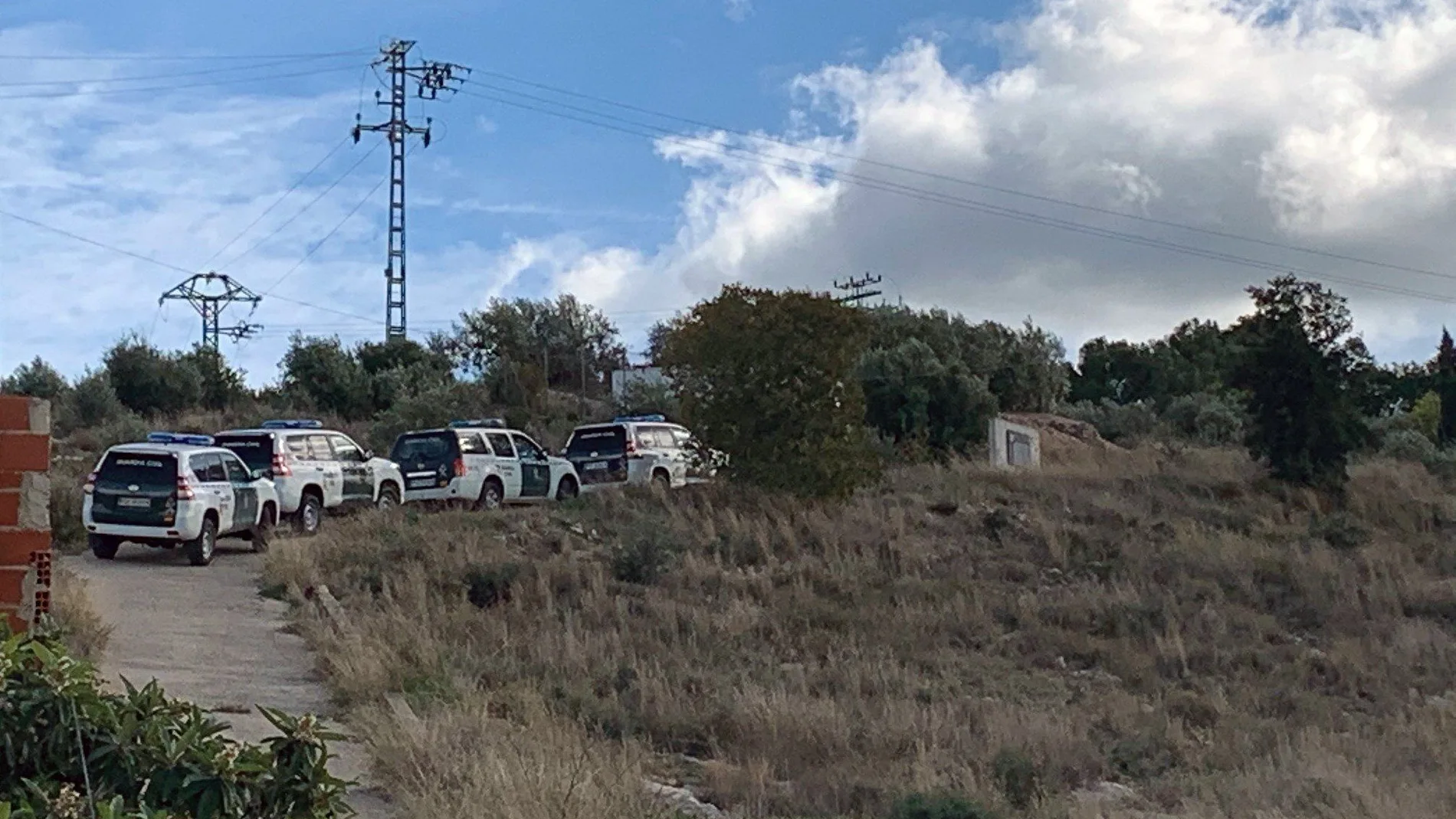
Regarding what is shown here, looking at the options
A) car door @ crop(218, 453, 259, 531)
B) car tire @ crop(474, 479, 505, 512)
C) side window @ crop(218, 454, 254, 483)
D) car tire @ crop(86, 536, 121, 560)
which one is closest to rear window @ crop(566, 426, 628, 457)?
car tire @ crop(474, 479, 505, 512)

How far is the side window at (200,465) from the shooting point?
22094 mm

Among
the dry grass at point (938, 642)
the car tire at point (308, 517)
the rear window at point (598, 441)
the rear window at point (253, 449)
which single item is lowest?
the dry grass at point (938, 642)

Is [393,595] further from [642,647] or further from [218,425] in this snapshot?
[218,425]

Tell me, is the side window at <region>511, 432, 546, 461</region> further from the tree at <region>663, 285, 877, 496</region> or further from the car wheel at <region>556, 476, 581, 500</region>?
the tree at <region>663, 285, 877, 496</region>

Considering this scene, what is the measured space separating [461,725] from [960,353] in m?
51.3

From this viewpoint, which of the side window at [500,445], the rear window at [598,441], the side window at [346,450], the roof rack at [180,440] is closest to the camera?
the roof rack at [180,440]

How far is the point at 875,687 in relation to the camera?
590 inches

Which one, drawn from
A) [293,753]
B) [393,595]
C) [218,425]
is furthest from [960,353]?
[293,753]

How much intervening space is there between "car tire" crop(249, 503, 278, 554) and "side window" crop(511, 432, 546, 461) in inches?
270

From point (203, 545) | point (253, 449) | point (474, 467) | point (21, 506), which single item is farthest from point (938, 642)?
point (474, 467)

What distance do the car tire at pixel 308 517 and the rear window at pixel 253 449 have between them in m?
0.97

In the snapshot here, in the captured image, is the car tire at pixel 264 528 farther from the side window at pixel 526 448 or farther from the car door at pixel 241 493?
the side window at pixel 526 448

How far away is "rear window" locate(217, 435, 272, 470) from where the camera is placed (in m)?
25.8

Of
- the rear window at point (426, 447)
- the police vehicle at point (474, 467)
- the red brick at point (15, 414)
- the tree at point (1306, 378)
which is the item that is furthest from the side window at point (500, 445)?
the red brick at point (15, 414)
